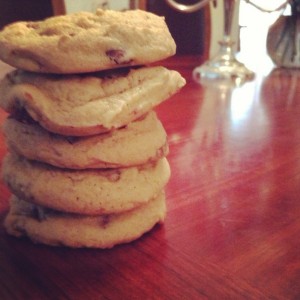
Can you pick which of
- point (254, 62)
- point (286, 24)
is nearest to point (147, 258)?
point (286, 24)

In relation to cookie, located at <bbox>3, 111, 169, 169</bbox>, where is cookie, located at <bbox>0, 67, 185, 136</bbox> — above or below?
above

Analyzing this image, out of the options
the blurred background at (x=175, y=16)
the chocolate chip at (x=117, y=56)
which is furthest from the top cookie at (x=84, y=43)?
the blurred background at (x=175, y=16)

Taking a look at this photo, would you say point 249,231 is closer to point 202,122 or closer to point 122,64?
point 122,64

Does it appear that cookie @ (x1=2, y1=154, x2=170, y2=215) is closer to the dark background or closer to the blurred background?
the blurred background

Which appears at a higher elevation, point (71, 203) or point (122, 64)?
point (122, 64)

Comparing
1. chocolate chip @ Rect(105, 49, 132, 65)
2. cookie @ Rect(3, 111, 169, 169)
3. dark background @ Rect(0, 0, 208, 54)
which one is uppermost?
chocolate chip @ Rect(105, 49, 132, 65)

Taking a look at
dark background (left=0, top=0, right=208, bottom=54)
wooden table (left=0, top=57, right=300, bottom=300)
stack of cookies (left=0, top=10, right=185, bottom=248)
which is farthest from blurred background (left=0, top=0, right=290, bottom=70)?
stack of cookies (left=0, top=10, right=185, bottom=248)
